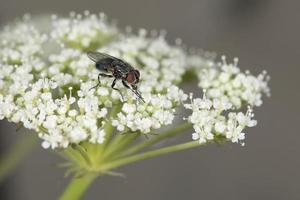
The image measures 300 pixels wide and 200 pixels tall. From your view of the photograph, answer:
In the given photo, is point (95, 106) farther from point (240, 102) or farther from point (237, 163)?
point (237, 163)

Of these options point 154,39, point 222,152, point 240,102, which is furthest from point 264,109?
point 240,102

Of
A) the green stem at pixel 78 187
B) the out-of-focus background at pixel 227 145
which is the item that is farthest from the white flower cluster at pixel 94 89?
the out-of-focus background at pixel 227 145

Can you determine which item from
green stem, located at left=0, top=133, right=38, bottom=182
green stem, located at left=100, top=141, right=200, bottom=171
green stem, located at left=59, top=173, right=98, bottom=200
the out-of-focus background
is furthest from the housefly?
the out-of-focus background

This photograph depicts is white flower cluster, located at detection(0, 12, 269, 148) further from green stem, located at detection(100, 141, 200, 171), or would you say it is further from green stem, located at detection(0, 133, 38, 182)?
green stem, located at detection(0, 133, 38, 182)

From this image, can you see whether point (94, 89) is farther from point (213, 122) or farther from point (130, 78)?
point (213, 122)

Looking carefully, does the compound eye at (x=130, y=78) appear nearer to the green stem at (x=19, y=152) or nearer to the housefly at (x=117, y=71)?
the housefly at (x=117, y=71)

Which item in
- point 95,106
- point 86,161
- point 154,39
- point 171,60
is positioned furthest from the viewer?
point 154,39
